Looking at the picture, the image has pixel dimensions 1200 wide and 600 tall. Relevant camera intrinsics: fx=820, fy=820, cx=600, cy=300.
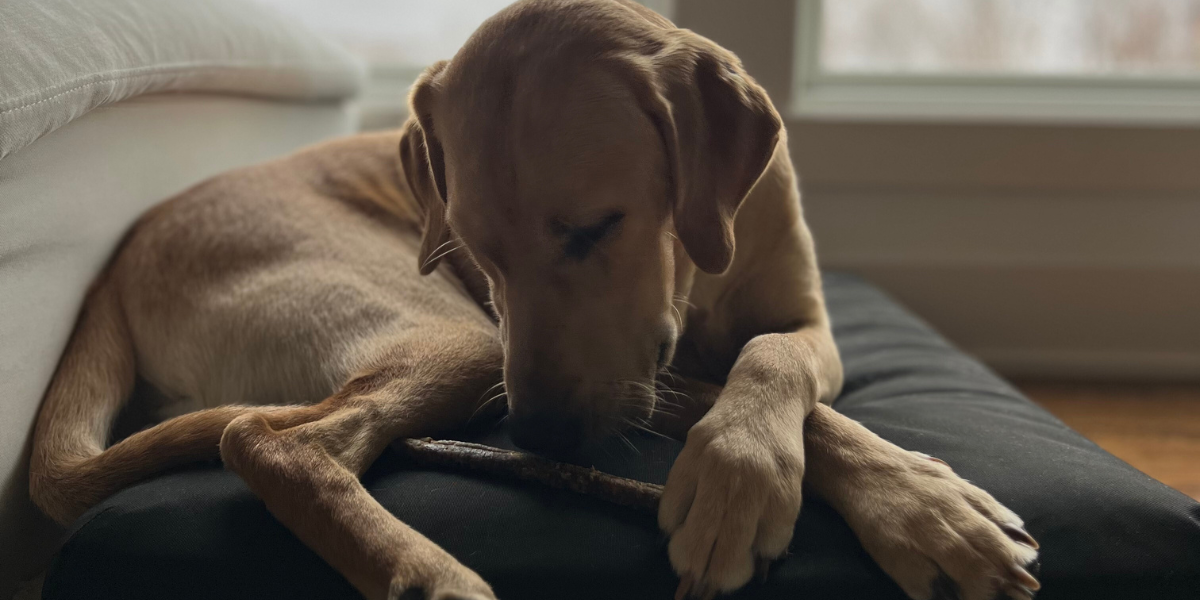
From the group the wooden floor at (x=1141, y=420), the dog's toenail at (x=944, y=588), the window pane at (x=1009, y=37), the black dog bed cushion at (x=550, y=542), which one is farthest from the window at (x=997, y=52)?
the dog's toenail at (x=944, y=588)

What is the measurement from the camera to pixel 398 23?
3062 mm

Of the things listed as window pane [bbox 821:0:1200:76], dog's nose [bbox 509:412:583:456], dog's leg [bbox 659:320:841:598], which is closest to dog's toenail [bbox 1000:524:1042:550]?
dog's leg [bbox 659:320:841:598]

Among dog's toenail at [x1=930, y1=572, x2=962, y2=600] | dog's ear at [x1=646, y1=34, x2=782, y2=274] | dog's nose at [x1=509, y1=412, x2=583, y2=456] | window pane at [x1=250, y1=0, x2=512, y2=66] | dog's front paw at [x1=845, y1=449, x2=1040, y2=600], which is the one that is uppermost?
dog's ear at [x1=646, y1=34, x2=782, y2=274]

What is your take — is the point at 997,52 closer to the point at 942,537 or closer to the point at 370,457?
the point at 942,537

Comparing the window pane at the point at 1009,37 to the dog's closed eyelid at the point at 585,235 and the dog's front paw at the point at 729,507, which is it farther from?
the dog's front paw at the point at 729,507

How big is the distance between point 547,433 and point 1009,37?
2714mm

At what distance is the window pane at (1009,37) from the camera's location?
9.47 feet

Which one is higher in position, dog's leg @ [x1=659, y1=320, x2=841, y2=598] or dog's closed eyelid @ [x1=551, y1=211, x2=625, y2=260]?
dog's closed eyelid @ [x1=551, y1=211, x2=625, y2=260]

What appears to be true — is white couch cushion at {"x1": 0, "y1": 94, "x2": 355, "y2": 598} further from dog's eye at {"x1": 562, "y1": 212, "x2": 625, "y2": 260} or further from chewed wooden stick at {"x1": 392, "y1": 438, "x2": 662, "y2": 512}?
dog's eye at {"x1": 562, "y1": 212, "x2": 625, "y2": 260}

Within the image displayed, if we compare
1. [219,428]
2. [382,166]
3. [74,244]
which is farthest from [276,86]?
[219,428]

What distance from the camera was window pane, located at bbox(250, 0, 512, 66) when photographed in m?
3.05

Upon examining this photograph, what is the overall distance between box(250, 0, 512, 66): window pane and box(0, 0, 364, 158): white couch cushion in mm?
878

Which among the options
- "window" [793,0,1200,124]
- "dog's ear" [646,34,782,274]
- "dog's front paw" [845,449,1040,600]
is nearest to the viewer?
"dog's front paw" [845,449,1040,600]

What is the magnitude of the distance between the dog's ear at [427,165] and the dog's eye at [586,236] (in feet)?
0.86
